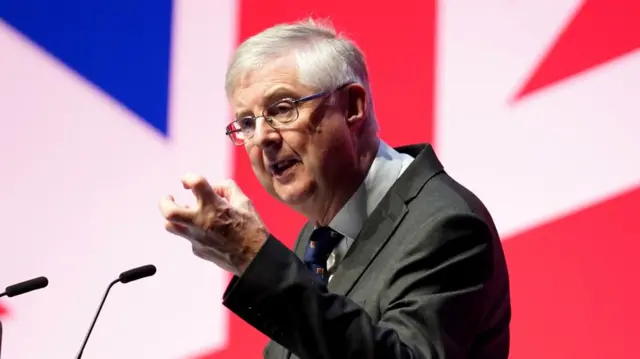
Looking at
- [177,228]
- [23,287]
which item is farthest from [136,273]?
[177,228]

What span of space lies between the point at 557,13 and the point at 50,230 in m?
1.85

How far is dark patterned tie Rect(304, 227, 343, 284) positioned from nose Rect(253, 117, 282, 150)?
9.6 inches

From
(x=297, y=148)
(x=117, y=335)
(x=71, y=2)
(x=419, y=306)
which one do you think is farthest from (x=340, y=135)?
(x=71, y=2)

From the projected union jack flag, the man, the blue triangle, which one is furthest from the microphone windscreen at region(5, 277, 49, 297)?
the blue triangle

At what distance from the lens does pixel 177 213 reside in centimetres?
155

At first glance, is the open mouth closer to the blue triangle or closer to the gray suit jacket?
the gray suit jacket

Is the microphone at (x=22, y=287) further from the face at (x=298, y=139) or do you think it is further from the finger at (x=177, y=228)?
the finger at (x=177, y=228)

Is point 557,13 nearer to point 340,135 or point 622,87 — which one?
point 622,87

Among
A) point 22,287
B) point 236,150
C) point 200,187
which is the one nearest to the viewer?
point 200,187

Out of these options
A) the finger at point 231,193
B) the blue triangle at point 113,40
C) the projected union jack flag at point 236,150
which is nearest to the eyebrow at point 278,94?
the finger at point 231,193

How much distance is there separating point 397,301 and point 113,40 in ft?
6.90

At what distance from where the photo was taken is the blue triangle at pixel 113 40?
136 inches

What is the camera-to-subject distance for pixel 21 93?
3607 mm

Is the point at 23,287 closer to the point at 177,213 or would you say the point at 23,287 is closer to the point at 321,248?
the point at 321,248
